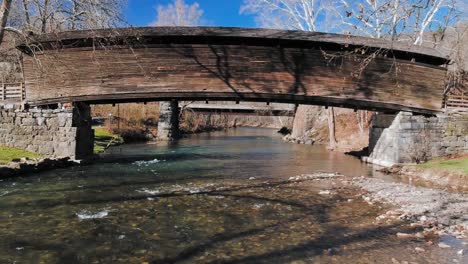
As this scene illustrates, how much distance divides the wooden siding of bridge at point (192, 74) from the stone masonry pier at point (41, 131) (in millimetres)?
1074

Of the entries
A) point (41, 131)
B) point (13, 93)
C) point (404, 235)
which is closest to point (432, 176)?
point (404, 235)

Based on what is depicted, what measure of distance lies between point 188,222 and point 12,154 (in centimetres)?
1008

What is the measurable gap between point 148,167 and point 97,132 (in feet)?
46.1

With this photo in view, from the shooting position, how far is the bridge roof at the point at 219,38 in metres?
15.8

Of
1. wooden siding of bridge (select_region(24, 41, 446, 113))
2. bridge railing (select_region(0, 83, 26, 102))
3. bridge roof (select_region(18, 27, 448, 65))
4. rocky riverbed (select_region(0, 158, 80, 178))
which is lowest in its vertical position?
rocky riverbed (select_region(0, 158, 80, 178))

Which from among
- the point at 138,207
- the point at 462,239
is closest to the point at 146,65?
the point at 138,207

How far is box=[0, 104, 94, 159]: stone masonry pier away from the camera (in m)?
15.7

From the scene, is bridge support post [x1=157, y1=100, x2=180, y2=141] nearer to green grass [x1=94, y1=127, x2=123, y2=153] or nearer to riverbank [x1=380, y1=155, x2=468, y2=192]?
green grass [x1=94, y1=127, x2=123, y2=153]

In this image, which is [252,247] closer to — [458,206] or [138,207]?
[138,207]

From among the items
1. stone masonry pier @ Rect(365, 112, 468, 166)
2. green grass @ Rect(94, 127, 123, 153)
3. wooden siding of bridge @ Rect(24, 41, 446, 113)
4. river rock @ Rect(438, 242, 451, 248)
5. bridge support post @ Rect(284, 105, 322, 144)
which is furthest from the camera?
bridge support post @ Rect(284, 105, 322, 144)

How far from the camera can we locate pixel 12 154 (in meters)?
14.4

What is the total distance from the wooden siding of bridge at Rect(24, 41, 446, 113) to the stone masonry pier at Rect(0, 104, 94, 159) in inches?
42.3

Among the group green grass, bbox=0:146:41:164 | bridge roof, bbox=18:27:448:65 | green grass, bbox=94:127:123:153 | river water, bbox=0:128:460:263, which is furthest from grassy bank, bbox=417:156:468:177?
green grass, bbox=94:127:123:153

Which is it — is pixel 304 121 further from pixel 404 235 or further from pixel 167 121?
pixel 404 235
